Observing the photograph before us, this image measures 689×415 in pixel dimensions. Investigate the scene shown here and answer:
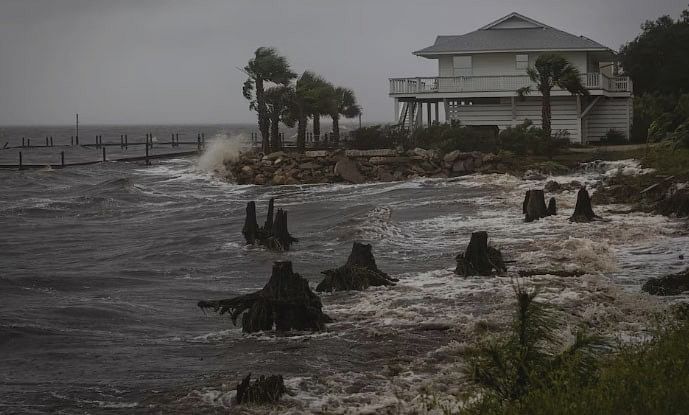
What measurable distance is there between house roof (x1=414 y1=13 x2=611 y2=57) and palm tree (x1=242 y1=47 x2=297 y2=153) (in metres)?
9.01

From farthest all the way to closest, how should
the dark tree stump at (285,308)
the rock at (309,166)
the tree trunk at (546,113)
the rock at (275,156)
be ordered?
the rock at (275,156), the rock at (309,166), the tree trunk at (546,113), the dark tree stump at (285,308)

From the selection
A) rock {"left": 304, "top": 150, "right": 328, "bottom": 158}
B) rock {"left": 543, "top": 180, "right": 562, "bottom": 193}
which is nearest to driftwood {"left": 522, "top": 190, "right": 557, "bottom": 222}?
rock {"left": 543, "top": 180, "right": 562, "bottom": 193}

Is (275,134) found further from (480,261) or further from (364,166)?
(480,261)

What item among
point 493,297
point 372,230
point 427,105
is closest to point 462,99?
point 427,105

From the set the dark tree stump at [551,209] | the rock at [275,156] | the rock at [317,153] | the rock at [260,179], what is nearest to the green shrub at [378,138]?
the rock at [317,153]

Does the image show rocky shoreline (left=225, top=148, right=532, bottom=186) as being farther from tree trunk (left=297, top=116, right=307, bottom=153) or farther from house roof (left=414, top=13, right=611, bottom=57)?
house roof (left=414, top=13, right=611, bottom=57)

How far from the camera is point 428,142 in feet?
167

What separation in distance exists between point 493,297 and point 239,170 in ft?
126

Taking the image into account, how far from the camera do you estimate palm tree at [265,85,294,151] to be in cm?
5691

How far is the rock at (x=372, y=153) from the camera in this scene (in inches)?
1966

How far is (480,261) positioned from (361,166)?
30357 millimetres

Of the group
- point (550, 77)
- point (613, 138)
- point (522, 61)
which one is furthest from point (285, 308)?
point (522, 61)

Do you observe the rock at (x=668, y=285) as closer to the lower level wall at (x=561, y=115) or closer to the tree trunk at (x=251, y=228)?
the tree trunk at (x=251, y=228)

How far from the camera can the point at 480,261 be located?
20.0 m
